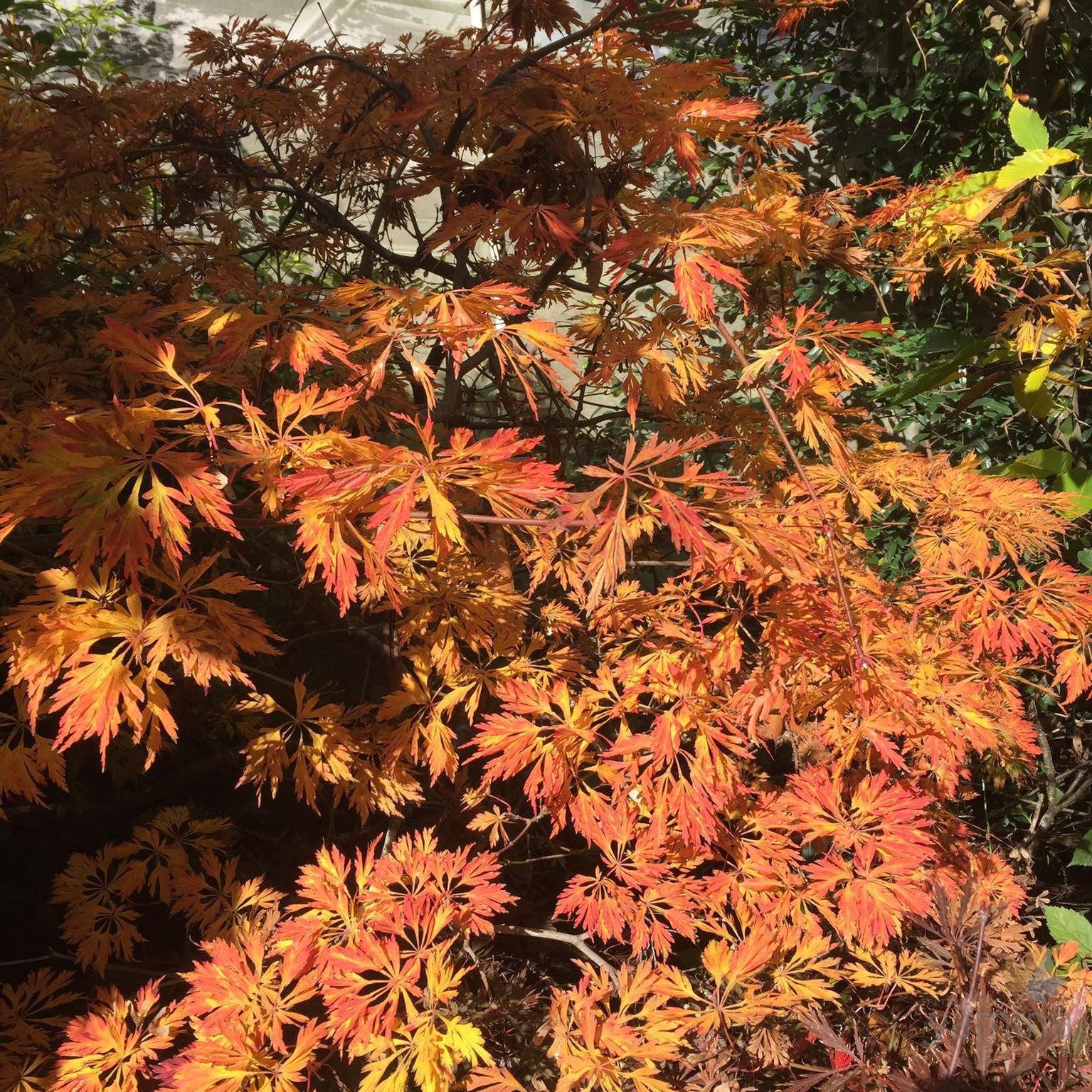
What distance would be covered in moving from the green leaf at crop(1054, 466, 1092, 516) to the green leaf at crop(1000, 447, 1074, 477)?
0.07 ft

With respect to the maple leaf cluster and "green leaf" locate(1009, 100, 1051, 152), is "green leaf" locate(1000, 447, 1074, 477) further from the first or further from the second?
"green leaf" locate(1009, 100, 1051, 152)

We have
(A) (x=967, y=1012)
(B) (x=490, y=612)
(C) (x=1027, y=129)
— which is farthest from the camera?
(C) (x=1027, y=129)

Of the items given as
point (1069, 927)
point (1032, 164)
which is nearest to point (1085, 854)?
point (1069, 927)

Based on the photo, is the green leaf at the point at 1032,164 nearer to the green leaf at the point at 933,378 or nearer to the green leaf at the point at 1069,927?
the green leaf at the point at 933,378

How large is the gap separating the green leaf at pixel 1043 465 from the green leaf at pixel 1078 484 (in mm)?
21

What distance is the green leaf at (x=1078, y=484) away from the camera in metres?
1.91

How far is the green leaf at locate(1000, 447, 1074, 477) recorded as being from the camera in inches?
78.6

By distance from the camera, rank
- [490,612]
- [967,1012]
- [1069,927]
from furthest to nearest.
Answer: [1069,927] < [490,612] < [967,1012]

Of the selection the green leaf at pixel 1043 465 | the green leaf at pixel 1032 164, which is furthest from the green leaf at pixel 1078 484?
the green leaf at pixel 1032 164

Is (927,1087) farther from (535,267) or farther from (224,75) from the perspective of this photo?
(224,75)

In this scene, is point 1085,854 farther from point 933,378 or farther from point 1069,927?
point 933,378

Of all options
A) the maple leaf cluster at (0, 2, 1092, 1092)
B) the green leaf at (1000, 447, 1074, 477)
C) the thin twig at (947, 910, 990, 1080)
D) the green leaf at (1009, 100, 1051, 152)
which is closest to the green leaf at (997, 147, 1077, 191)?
the green leaf at (1009, 100, 1051, 152)

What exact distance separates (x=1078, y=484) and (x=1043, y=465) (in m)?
0.11

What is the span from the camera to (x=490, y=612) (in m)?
1.59
